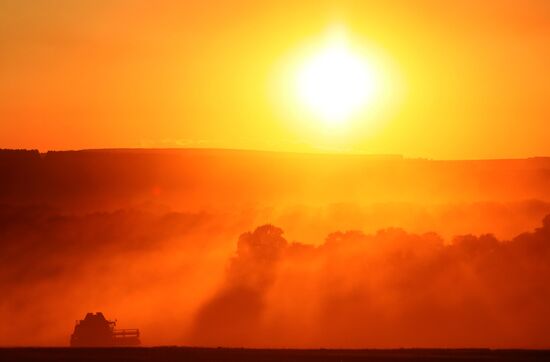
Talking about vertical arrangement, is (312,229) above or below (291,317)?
above

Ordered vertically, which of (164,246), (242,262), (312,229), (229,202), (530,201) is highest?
(229,202)

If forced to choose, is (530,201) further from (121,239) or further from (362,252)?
(362,252)

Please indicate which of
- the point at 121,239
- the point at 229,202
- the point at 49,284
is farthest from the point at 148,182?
the point at 49,284

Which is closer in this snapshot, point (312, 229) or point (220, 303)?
point (220, 303)

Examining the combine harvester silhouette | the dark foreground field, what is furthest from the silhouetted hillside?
the dark foreground field

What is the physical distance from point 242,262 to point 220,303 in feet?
23.2

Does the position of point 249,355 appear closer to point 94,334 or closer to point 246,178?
point 94,334

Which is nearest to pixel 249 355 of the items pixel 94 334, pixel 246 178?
pixel 94 334

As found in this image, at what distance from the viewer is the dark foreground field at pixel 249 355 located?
23188mm

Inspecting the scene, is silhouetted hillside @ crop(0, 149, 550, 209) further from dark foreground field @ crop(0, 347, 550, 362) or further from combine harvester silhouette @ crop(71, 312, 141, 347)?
dark foreground field @ crop(0, 347, 550, 362)

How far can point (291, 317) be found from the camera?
4494 cm

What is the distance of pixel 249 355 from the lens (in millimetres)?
24078

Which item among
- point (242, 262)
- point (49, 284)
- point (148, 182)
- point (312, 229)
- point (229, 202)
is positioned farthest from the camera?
point (148, 182)

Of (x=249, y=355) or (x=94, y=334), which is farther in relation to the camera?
(x=94, y=334)
